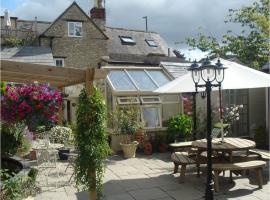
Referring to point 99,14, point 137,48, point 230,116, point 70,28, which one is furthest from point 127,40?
point 230,116

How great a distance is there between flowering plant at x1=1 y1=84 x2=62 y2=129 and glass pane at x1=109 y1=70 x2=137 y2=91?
604 cm

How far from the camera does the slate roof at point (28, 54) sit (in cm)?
2000

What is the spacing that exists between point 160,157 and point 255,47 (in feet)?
39.6

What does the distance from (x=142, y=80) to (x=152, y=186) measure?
5.94m

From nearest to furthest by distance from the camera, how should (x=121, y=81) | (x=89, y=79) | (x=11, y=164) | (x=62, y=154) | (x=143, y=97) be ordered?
(x=89, y=79) → (x=11, y=164) → (x=62, y=154) → (x=143, y=97) → (x=121, y=81)

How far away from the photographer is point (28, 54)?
67.9ft

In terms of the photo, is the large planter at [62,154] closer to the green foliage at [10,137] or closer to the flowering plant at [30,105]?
the green foliage at [10,137]

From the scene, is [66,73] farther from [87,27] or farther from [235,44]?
[87,27]

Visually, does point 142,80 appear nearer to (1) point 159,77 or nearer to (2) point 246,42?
(1) point 159,77

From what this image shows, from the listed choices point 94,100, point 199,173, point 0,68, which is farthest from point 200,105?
point 0,68

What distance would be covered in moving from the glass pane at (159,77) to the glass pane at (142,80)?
0.27 meters

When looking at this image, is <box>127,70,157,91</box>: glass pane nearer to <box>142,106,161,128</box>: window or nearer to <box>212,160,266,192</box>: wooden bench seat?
<box>142,106,161,128</box>: window

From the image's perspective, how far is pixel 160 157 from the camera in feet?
35.6

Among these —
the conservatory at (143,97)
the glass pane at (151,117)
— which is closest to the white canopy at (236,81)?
the conservatory at (143,97)
